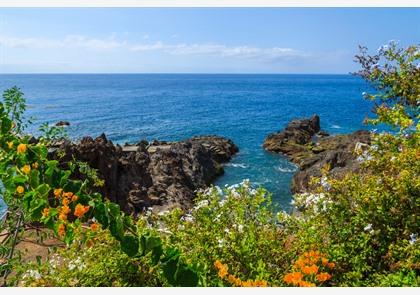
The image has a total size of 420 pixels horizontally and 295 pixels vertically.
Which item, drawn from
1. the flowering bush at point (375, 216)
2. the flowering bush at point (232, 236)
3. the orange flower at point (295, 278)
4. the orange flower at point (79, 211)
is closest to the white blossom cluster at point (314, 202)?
the flowering bush at point (375, 216)

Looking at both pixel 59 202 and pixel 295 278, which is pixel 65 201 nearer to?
pixel 59 202

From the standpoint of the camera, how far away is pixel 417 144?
4.69m

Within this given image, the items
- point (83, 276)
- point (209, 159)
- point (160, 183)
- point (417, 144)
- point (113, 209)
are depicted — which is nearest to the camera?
point (113, 209)

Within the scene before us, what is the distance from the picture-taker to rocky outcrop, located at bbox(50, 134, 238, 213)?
18.4m

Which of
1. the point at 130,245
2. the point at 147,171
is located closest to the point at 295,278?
the point at 130,245

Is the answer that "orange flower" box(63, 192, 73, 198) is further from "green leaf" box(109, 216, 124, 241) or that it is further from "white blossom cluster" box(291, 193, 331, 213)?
"white blossom cluster" box(291, 193, 331, 213)

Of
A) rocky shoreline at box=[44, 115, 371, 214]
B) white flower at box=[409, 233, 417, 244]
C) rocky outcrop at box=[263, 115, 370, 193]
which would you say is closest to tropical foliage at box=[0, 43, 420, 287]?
white flower at box=[409, 233, 417, 244]

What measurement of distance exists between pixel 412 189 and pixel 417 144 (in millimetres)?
637

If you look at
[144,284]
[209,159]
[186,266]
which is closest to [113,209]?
[186,266]

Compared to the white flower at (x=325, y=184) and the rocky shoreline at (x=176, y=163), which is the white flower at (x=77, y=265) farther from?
the rocky shoreline at (x=176, y=163)

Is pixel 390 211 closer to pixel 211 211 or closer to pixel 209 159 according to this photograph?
pixel 211 211

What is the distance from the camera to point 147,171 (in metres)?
22.5

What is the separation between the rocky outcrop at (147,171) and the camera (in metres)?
18.4

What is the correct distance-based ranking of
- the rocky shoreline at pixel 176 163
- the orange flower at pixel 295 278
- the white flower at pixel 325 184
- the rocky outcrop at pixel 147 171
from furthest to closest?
1. the rocky shoreline at pixel 176 163
2. the rocky outcrop at pixel 147 171
3. the white flower at pixel 325 184
4. the orange flower at pixel 295 278
